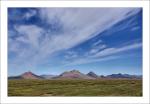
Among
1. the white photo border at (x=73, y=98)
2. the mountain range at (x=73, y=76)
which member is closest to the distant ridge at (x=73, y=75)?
the mountain range at (x=73, y=76)

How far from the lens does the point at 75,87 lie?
3.60 m

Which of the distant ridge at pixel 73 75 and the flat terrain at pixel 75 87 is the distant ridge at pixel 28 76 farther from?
the distant ridge at pixel 73 75

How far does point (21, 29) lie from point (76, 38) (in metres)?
0.40

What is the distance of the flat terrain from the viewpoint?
3572 millimetres

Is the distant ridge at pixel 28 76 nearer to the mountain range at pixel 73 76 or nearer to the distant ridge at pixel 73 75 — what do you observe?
the mountain range at pixel 73 76

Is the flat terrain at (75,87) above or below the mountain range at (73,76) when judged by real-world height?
below

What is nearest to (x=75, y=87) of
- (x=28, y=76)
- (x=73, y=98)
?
(x=73, y=98)

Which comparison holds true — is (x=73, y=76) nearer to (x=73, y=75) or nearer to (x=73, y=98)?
(x=73, y=75)

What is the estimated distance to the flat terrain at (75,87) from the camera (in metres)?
3.57

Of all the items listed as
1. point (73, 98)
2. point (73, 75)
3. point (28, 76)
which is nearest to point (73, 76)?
point (73, 75)

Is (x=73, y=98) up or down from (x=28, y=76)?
down

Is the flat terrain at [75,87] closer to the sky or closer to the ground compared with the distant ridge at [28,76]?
closer to the ground

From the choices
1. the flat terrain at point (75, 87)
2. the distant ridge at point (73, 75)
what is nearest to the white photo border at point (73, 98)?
the flat terrain at point (75, 87)

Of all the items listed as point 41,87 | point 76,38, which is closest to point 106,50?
point 76,38
